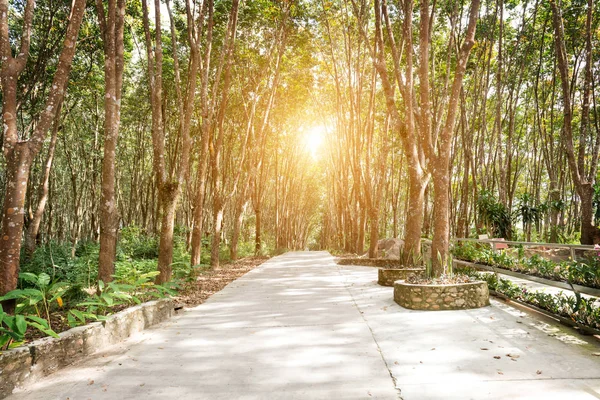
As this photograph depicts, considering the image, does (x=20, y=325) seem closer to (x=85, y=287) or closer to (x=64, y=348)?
(x=64, y=348)

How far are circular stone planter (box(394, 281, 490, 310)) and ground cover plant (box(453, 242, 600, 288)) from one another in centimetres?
127

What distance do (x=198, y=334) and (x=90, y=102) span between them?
17.1 meters

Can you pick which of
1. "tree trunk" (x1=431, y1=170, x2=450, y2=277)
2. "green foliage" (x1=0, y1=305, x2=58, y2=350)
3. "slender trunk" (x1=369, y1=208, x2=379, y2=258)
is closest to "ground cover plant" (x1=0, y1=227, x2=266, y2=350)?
Answer: "green foliage" (x1=0, y1=305, x2=58, y2=350)

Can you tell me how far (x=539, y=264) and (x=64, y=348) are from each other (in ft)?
25.1

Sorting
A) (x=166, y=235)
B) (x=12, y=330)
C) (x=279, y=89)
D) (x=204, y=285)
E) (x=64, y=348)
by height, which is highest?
(x=279, y=89)

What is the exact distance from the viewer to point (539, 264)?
276 inches

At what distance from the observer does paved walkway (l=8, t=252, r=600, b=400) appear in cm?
336

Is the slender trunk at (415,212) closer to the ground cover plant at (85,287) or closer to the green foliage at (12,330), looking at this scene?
the ground cover plant at (85,287)

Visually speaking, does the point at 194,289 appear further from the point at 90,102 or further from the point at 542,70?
the point at 542,70

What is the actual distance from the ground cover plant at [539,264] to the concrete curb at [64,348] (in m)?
6.34

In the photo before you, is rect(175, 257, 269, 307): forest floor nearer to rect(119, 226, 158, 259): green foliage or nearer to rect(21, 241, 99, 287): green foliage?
rect(21, 241, 99, 287): green foliage

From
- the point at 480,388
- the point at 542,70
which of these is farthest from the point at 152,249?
the point at 542,70

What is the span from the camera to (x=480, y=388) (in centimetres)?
334

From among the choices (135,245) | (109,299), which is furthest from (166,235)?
(135,245)
